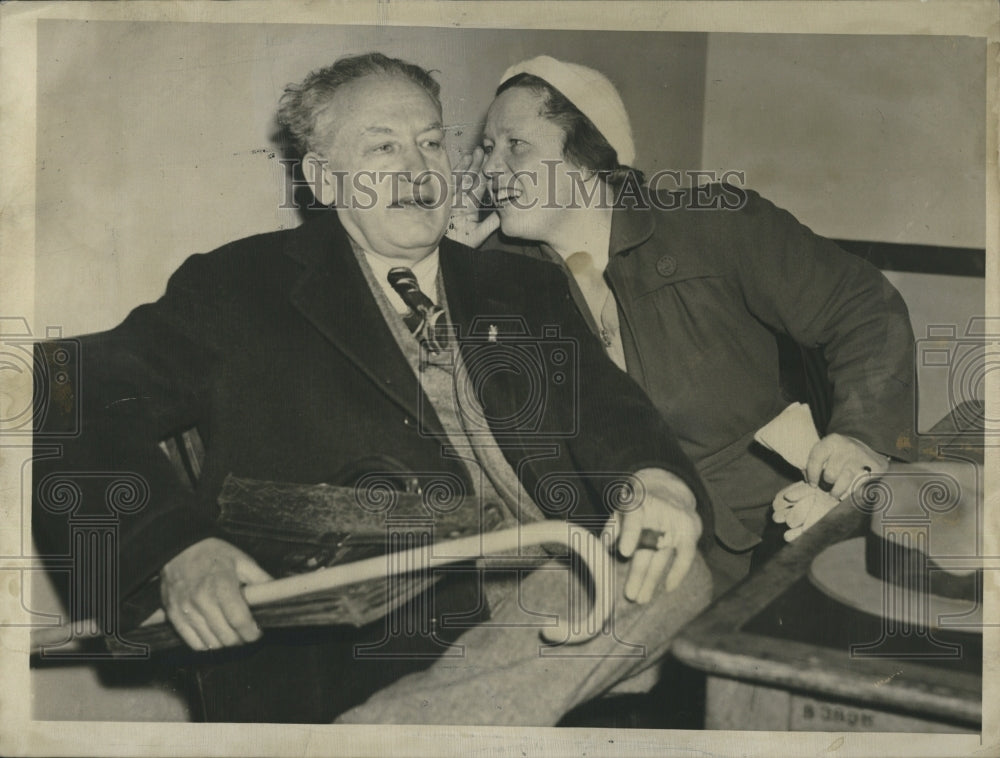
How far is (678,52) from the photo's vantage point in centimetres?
319

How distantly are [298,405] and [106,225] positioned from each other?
2.35ft

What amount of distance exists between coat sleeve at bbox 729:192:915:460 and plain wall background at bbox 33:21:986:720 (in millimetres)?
59

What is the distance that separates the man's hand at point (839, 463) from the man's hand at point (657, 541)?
0.35m

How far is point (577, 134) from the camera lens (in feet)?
10.3

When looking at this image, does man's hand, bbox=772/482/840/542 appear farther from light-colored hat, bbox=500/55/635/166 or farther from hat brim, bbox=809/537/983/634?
light-colored hat, bbox=500/55/635/166

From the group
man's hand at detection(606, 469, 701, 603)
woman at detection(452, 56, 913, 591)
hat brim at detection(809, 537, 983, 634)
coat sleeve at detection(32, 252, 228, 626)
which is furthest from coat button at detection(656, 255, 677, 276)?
coat sleeve at detection(32, 252, 228, 626)

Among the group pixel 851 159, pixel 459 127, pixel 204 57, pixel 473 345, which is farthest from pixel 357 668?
pixel 851 159

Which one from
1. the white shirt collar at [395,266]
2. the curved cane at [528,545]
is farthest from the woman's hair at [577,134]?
the curved cane at [528,545]

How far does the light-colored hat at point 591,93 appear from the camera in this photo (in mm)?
3145

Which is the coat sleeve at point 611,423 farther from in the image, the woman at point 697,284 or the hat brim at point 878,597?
the hat brim at point 878,597

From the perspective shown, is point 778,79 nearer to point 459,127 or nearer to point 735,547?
point 459,127

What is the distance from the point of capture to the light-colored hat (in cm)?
314

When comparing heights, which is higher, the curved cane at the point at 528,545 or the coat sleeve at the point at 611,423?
the coat sleeve at the point at 611,423

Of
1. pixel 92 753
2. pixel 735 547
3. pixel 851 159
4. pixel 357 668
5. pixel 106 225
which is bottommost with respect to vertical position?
pixel 92 753
